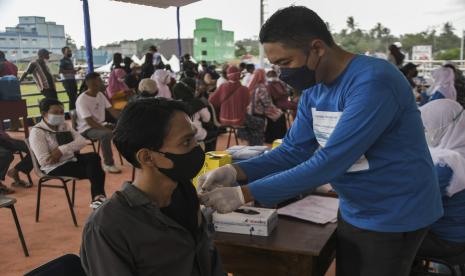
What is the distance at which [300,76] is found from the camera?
4.34ft

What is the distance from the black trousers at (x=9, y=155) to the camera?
4.06 metres

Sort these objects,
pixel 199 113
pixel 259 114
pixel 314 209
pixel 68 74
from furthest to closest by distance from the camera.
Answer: pixel 68 74 < pixel 259 114 < pixel 199 113 < pixel 314 209

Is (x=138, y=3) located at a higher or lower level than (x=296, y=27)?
higher

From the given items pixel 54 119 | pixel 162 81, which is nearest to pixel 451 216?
pixel 54 119

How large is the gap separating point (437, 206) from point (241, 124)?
448 centimetres

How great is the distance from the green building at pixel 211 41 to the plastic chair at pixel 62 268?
12013mm

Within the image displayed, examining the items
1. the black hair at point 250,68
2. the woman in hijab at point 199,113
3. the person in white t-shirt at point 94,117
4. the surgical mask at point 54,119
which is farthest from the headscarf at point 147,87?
the black hair at point 250,68

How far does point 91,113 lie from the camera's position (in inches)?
198

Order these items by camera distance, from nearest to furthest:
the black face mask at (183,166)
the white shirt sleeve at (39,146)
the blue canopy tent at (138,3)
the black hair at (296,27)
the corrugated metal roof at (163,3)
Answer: the black hair at (296,27) → the black face mask at (183,166) → the white shirt sleeve at (39,146) → the blue canopy tent at (138,3) → the corrugated metal roof at (163,3)

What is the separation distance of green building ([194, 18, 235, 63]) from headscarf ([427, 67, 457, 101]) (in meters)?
9.76

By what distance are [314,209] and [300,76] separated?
0.71 m

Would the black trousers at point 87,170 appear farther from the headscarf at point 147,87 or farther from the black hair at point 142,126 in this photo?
the black hair at point 142,126

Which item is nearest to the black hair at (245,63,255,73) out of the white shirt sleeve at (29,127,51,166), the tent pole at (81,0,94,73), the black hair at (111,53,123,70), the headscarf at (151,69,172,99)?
the headscarf at (151,69,172,99)

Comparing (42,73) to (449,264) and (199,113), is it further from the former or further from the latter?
(449,264)
